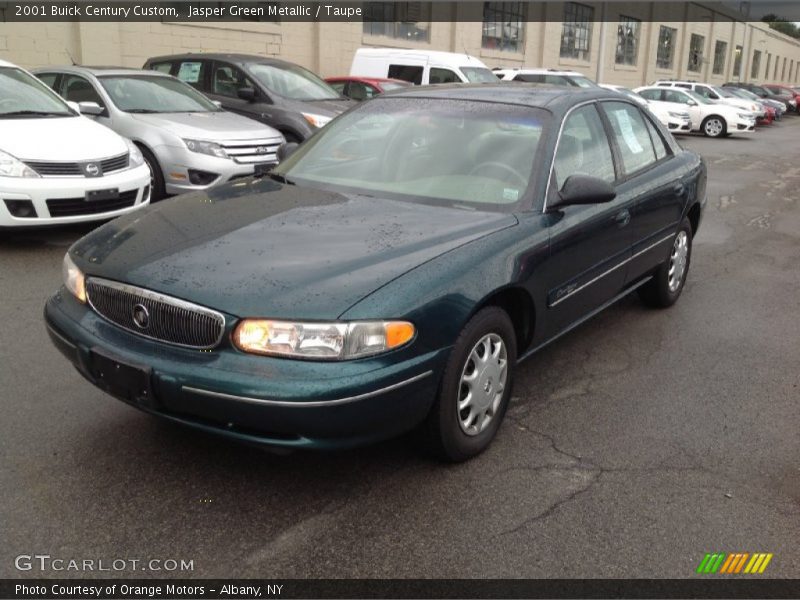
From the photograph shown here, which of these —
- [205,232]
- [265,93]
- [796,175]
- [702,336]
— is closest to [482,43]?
[796,175]

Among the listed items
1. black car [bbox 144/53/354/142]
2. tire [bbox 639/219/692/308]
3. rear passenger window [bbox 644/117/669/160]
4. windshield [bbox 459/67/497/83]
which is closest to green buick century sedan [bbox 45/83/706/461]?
rear passenger window [bbox 644/117/669/160]

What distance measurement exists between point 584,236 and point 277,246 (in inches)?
64.5

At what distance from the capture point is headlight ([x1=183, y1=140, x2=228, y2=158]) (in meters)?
7.93

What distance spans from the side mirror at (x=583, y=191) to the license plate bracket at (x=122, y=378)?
2021 mm

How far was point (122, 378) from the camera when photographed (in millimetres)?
2828

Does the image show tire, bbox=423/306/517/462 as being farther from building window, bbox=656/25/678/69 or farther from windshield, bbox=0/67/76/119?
building window, bbox=656/25/678/69

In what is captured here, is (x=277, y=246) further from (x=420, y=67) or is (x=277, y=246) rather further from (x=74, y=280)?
(x=420, y=67)

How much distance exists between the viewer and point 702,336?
16.6ft

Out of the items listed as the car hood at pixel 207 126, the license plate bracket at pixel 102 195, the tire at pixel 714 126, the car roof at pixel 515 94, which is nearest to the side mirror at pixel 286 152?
the car roof at pixel 515 94

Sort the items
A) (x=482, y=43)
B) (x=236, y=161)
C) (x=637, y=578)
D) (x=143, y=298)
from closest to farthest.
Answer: (x=637, y=578) < (x=143, y=298) < (x=236, y=161) < (x=482, y=43)

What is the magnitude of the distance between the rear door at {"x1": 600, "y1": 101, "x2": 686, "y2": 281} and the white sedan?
21028 millimetres

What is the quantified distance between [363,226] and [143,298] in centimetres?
98

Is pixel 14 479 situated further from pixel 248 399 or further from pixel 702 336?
pixel 702 336

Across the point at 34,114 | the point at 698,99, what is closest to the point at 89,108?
the point at 34,114
